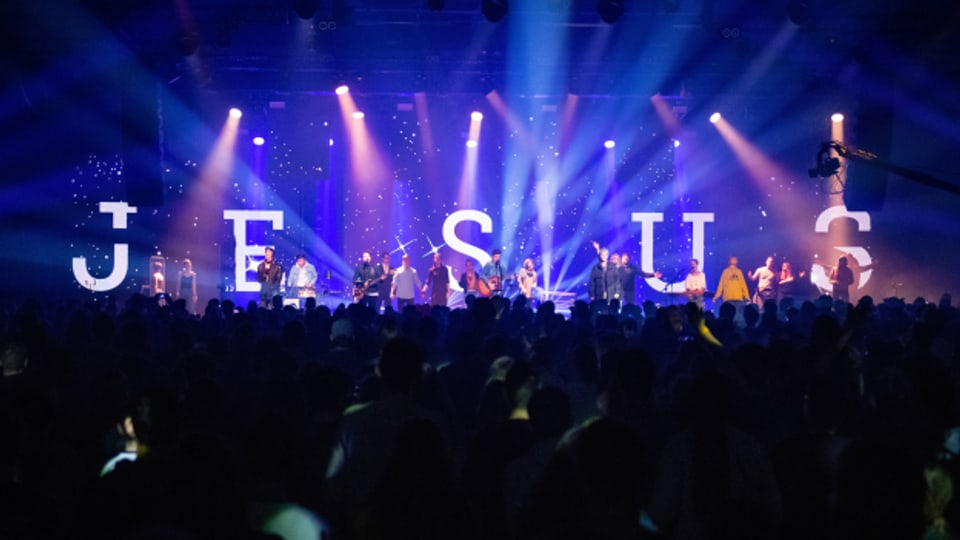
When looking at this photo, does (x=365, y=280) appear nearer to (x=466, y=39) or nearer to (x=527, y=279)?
(x=527, y=279)

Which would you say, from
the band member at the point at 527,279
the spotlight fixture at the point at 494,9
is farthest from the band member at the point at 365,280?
the spotlight fixture at the point at 494,9

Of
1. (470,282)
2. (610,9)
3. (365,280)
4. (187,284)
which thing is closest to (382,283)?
(365,280)

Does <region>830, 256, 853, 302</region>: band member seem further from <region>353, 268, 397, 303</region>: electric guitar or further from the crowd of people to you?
the crowd of people

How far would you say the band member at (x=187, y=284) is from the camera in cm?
2136

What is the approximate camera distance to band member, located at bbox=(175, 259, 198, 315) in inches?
841

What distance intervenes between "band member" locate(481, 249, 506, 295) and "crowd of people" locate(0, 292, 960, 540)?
11839 millimetres

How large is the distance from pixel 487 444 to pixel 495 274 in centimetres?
1509

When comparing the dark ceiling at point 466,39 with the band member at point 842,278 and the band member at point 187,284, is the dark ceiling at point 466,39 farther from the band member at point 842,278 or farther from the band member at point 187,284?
the band member at point 187,284

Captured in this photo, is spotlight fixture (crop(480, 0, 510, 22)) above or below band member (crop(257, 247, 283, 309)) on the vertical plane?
above

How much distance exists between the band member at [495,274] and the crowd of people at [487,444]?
38.8 feet

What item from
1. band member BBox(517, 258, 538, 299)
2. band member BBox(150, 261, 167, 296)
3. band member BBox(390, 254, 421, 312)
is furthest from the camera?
band member BBox(150, 261, 167, 296)

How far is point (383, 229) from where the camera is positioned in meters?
23.4

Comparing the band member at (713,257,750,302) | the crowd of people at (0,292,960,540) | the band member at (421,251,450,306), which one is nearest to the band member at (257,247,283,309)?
the band member at (421,251,450,306)

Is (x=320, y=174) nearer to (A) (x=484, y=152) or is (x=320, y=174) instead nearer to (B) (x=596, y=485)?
(A) (x=484, y=152)
